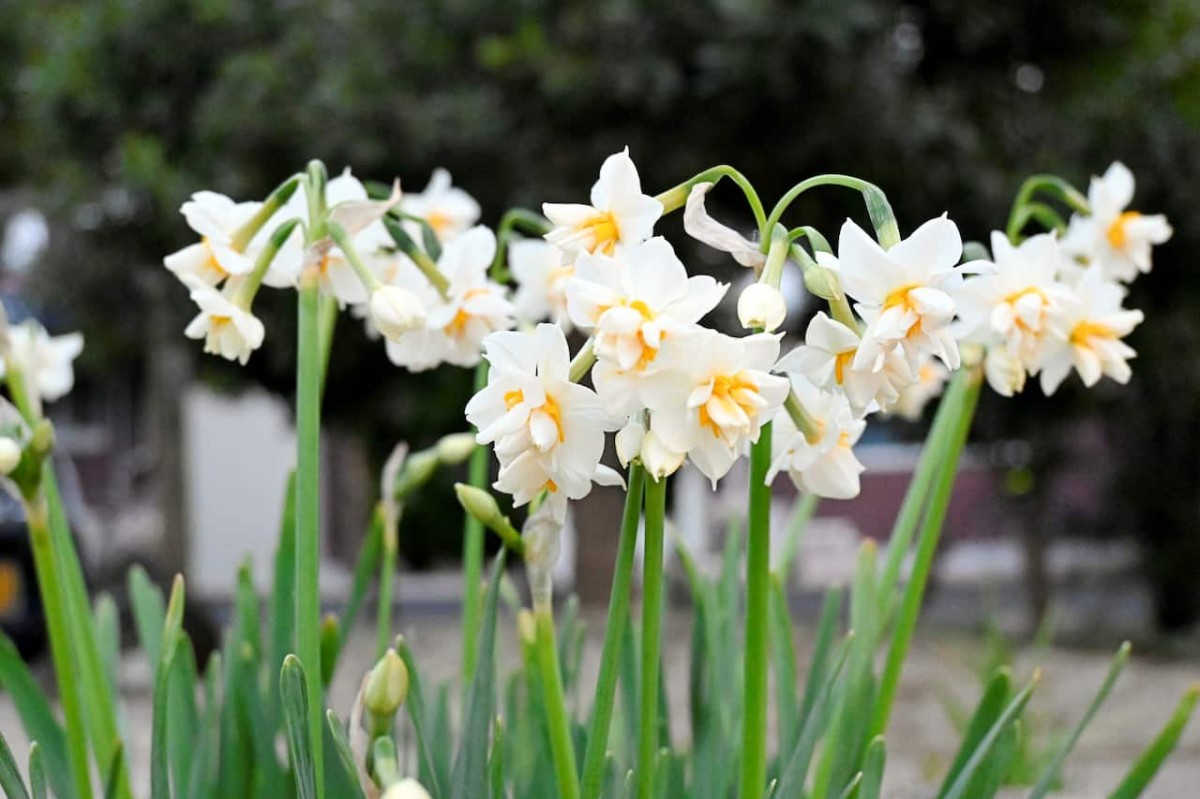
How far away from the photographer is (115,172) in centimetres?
423

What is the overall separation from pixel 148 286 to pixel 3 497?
1213mm

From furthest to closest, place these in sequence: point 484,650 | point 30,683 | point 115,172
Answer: point 115,172
point 30,683
point 484,650

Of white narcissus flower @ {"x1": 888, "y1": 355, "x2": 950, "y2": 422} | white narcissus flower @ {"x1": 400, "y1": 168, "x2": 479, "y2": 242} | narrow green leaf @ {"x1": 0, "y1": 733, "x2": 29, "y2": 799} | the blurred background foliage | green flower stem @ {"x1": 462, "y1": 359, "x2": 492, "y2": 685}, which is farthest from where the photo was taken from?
the blurred background foliage

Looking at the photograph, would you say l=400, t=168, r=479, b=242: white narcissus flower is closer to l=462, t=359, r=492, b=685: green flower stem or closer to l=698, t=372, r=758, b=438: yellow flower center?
l=462, t=359, r=492, b=685: green flower stem

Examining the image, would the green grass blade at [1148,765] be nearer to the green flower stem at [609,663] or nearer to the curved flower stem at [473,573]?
the green flower stem at [609,663]

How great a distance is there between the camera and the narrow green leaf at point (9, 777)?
2.78 ft

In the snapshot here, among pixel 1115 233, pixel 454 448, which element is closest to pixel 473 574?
pixel 454 448

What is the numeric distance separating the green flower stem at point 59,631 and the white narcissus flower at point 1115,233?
0.97 metres

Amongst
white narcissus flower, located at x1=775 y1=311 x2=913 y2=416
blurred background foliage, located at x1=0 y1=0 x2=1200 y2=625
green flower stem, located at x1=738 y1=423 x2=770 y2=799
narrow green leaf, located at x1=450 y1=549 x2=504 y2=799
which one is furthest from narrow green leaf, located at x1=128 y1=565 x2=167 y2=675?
blurred background foliage, located at x1=0 y1=0 x2=1200 y2=625

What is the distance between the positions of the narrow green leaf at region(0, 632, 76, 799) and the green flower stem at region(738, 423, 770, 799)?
2.01 ft

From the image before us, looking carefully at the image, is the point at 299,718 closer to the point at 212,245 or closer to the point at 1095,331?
the point at 212,245

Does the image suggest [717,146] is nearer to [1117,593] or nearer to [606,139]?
[606,139]

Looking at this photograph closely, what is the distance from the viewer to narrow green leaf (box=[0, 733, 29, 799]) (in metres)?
0.85

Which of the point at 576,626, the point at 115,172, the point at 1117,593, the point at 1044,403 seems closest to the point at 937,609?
the point at 1117,593
